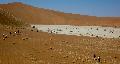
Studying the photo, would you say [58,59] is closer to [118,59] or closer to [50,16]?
[118,59]

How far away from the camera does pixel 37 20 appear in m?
45.3

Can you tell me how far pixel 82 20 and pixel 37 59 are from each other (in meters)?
38.0

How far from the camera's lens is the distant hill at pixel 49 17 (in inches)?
1795

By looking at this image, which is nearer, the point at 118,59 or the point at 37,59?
the point at 37,59

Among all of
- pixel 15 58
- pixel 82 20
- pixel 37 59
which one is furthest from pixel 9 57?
pixel 82 20

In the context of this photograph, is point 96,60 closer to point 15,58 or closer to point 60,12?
point 15,58

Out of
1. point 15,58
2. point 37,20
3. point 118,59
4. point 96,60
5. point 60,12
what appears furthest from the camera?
point 60,12

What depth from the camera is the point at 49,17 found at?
46875 mm

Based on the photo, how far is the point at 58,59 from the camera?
11375 mm

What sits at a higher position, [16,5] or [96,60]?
[16,5]

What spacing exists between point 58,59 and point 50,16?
36356mm

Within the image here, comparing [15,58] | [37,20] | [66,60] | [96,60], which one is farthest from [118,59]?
[37,20]

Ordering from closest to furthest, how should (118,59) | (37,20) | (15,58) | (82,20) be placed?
(15,58)
(118,59)
(37,20)
(82,20)

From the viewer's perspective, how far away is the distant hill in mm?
45594
